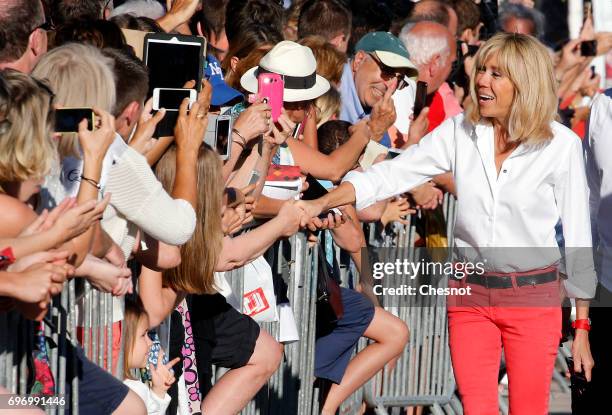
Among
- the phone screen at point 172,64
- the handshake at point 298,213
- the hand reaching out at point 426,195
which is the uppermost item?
the hand reaching out at point 426,195

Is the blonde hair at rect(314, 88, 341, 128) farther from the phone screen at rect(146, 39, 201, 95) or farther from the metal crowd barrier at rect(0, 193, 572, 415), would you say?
the phone screen at rect(146, 39, 201, 95)

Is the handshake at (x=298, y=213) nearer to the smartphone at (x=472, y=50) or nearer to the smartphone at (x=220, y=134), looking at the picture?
the smartphone at (x=220, y=134)

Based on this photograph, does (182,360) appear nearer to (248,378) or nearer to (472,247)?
(248,378)

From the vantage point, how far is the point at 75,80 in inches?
194

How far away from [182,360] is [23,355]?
144cm

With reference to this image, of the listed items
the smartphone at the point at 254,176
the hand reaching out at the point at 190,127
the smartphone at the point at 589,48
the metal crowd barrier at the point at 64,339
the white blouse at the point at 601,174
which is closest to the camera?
the metal crowd barrier at the point at 64,339

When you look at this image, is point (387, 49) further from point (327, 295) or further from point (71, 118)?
point (71, 118)

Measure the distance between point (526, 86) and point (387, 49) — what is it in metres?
2.91

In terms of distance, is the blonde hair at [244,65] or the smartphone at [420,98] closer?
the blonde hair at [244,65]

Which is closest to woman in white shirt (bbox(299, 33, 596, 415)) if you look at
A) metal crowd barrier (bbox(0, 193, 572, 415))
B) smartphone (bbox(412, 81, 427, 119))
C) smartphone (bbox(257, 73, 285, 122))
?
smartphone (bbox(257, 73, 285, 122))

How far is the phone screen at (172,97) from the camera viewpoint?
18.4 ft

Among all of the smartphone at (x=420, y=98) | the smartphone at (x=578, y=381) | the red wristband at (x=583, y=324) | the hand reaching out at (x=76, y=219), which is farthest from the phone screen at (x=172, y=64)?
the smartphone at (x=420, y=98)

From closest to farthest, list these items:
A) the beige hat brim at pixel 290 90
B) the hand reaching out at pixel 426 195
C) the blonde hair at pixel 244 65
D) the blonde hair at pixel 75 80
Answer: the blonde hair at pixel 75 80
the beige hat brim at pixel 290 90
the blonde hair at pixel 244 65
the hand reaching out at pixel 426 195

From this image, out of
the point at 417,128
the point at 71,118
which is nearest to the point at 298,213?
the point at 71,118
